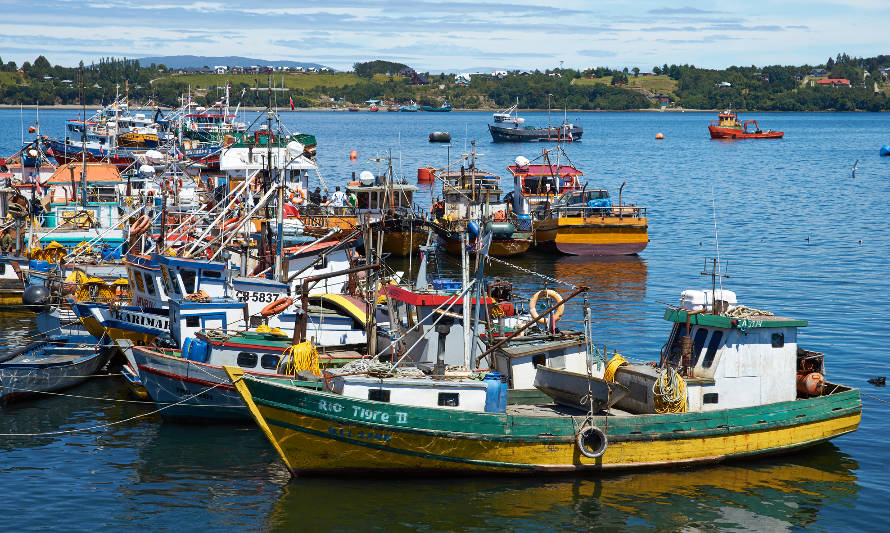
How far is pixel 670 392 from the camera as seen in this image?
2334cm

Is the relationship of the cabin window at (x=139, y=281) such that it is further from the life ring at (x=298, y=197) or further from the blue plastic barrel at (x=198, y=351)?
the life ring at (x=298, y=197)

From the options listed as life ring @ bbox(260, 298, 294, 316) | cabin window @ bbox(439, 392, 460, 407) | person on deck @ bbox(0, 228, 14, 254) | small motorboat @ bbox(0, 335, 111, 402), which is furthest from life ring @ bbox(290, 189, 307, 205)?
cabin window @ bbox(439, 392, 460, 407)

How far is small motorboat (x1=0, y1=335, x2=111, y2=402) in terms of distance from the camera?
1154 inches

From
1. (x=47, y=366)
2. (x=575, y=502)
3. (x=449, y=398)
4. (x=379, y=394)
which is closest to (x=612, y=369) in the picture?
(x=575, y=502)

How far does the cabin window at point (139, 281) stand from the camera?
3252 cm

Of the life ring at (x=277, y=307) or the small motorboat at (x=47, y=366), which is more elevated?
the life ring at (x=277, y=307)

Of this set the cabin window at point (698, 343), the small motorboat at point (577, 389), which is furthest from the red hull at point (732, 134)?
the small motorboat at point (577, 389)

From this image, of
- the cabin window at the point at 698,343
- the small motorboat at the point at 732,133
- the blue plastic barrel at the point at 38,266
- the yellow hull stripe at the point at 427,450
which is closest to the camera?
the yellow hull stripe at the point at 427,450

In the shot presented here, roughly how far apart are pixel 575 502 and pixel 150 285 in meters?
16.9

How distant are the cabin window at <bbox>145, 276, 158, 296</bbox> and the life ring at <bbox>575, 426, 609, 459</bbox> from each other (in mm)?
16118

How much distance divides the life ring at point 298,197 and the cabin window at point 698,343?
35.3m

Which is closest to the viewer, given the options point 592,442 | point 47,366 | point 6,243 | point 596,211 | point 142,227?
point 592,442

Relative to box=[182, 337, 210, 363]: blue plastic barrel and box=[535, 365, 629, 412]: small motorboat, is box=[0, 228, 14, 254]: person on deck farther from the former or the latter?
box=[535, 365, 629, 412]: small motorboat

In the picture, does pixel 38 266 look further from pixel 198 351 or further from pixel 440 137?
pixel 440 137
